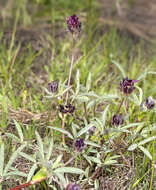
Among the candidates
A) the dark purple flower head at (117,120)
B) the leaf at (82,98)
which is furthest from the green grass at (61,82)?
the leaf at (82,98)

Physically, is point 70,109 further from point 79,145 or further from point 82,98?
point 79,145

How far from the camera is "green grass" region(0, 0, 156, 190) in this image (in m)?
1.36

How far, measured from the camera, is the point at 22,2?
2.90 m

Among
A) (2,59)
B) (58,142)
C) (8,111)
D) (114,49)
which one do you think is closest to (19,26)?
(2,59)

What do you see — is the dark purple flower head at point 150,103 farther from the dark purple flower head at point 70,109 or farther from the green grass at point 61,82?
the dark purple flower head at point 70,109

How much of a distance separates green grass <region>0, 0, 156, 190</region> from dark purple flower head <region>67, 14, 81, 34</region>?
0.19m

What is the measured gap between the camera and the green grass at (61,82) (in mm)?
1360

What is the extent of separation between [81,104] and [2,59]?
75 cm

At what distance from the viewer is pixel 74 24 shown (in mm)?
1233

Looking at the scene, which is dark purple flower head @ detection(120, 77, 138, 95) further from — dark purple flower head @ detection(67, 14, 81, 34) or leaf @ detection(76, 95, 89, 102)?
dark purple flower head @ detection(67, 14, 81, 34)

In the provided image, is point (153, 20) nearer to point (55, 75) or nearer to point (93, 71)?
point (93, 71)

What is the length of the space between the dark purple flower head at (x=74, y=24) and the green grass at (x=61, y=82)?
19 centimetres

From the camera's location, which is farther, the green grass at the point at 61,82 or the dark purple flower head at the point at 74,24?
the green grass at the point at 61,82

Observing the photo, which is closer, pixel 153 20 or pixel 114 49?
pixel 114 49
